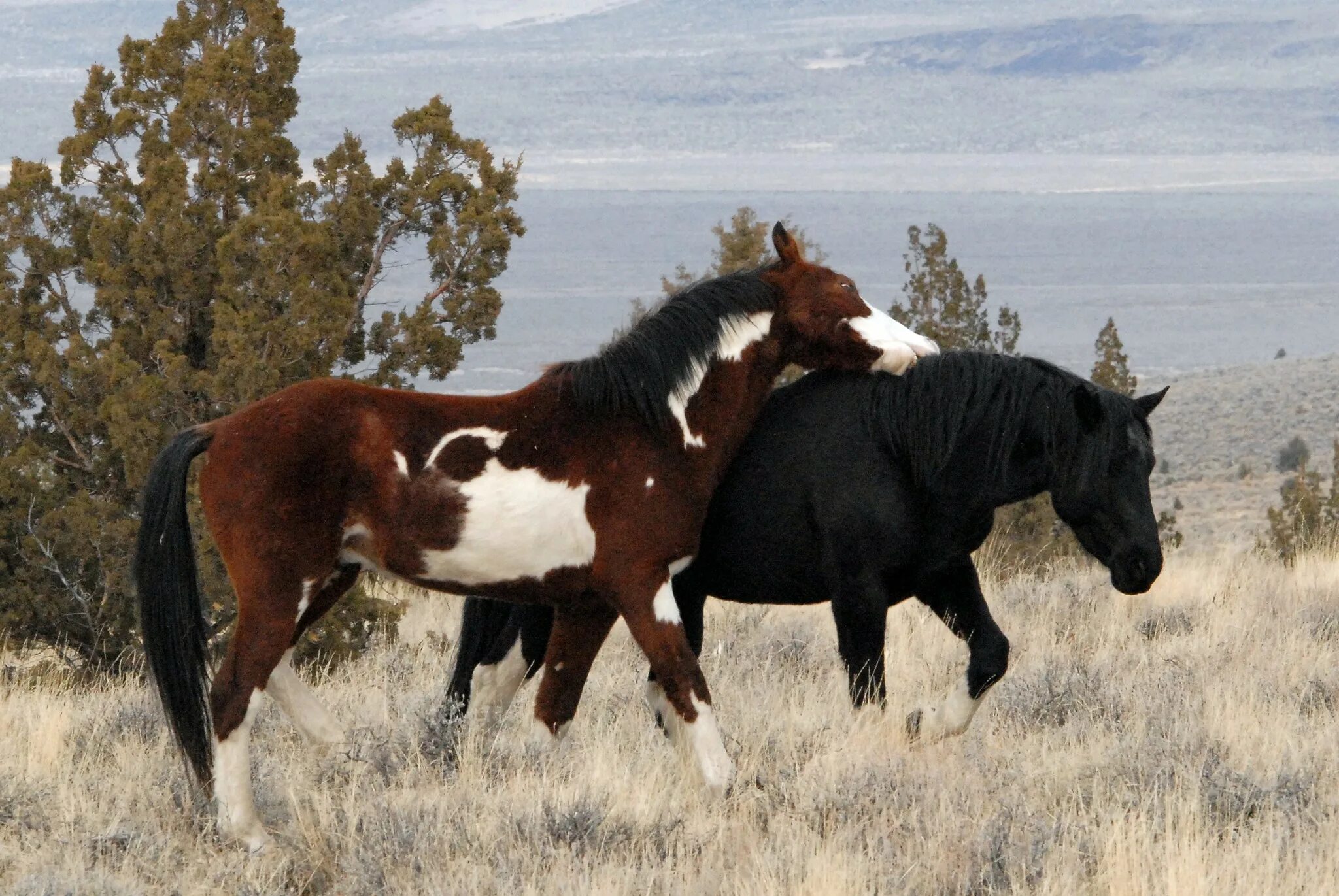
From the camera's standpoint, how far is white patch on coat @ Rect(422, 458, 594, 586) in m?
5.62

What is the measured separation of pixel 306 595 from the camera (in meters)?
5.59

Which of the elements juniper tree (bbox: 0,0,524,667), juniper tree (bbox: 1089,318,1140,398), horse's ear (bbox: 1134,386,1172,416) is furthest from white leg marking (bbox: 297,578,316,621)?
juniper tree (bbox: 1089,318,1140,398)

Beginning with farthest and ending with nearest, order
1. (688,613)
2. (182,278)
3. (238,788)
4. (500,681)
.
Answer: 1. (182,278)
2. (500,681)
3. (688,613)
4. (238,788)

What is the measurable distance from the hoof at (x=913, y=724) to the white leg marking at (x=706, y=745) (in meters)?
0.92

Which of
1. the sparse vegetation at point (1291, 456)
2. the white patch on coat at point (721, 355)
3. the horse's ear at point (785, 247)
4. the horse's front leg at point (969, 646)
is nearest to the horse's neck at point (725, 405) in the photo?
the white patch on coat at point (721, 355)

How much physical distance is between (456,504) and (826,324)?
1.43m

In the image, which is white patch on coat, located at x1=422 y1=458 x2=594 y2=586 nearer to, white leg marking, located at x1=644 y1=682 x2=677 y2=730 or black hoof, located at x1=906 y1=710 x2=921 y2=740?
white leg marking, located at x1=644 y1=682 x2=677 y2=730

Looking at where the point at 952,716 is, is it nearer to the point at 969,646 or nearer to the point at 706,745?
the point at 969,646

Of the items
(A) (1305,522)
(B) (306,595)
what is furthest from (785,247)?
(A) (1305,522)

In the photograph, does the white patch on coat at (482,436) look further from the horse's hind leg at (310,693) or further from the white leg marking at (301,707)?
the white leg marking at (301,707)

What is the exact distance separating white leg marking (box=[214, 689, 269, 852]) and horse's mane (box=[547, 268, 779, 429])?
1.45m

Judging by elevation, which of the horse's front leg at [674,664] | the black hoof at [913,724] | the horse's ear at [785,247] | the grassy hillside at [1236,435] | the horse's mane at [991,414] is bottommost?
the grassy hillside at [1236,435]

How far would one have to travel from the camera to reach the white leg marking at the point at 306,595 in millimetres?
5570

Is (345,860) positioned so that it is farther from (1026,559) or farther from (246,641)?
(1026,559)
